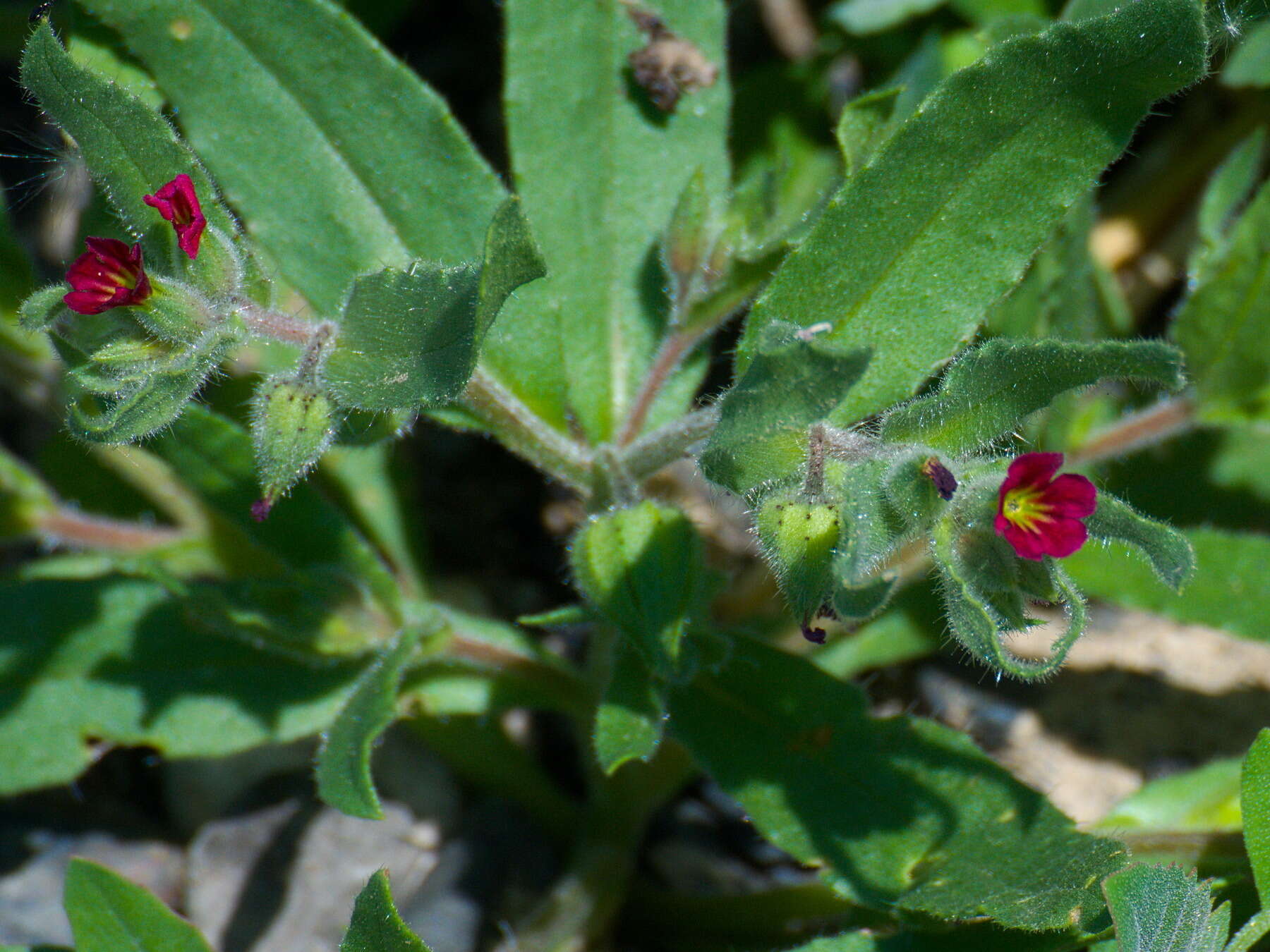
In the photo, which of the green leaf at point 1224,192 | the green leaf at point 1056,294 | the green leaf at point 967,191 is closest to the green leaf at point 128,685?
the green leaf at point 967,191

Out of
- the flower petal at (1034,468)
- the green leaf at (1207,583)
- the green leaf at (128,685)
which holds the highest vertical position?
the flower petal at (1034,468)

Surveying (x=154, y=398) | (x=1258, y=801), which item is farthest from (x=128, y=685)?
Answer: (x=1258, y=801)

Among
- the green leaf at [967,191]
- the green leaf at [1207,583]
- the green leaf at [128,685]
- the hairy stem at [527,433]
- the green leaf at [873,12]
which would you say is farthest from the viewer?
the green leaf at [873,12]

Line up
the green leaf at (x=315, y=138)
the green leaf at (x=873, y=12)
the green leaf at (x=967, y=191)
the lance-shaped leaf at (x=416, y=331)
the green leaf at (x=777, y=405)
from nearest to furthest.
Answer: the green leaf at (x=777, y=405)
the lance-shaped leaf at (x=416, y=331)
the green leaf at (x=967, y=191)
the green leaf at (x=315, y=138)
the green leaf at (x=873, y=12)

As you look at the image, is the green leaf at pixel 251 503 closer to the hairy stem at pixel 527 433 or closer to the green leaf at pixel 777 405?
the hairy stem at pixel 527 433

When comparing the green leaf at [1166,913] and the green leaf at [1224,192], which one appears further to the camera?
the green leaf at [1224,192]

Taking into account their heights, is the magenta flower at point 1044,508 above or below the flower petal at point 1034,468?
below

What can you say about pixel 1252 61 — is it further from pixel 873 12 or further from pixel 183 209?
pixel 183 209
